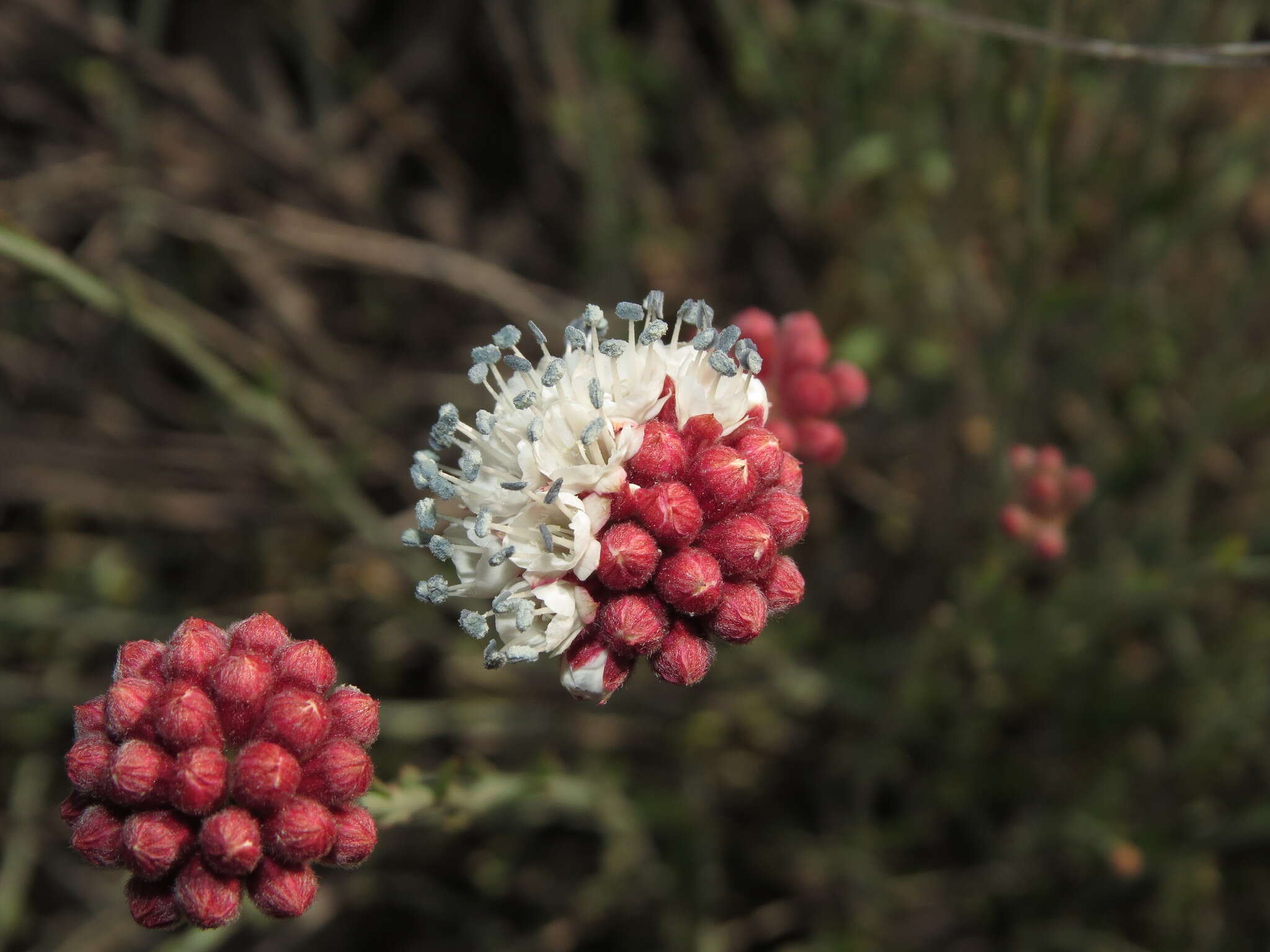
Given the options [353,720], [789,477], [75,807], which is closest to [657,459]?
[789,477]

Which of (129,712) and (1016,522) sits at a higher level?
(1016,522)

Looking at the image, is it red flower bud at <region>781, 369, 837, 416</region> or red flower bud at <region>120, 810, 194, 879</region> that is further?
red flower bud at <region>781, 369, 837, 416</region>

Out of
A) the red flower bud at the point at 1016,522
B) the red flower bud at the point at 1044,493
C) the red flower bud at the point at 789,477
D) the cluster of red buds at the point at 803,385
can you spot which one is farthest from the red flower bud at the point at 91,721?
the red flower bud at the point at 1044,493

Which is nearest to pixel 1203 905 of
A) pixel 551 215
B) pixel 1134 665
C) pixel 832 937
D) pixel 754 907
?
pixel 1134 665

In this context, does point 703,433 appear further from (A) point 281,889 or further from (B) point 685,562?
(A) point 281,889

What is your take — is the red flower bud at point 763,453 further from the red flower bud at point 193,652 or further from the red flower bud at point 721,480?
the red flower bud at point 193,652

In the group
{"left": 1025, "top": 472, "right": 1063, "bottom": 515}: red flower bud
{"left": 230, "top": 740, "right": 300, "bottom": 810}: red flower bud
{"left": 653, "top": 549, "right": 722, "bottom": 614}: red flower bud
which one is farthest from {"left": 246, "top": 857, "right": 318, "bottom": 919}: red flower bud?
{"left": 1025, "top": 472, "right": 1063, "bottom": 515}: red flower bud

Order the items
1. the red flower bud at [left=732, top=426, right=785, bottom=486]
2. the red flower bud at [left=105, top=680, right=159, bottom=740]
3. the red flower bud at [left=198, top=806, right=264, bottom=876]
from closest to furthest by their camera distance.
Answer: the red flower bud at [left=198, top=806, right=264, bottom=876], the red flower bud at [left=105, top=680, right=159, bottom=740], the red flower bud at [left=732, top=426, right=785, bottom=486]

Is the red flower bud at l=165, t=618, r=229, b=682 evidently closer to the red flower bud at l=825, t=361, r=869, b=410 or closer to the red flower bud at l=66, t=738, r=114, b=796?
the red flower bud at l=66, t=738, r=114, b=796
